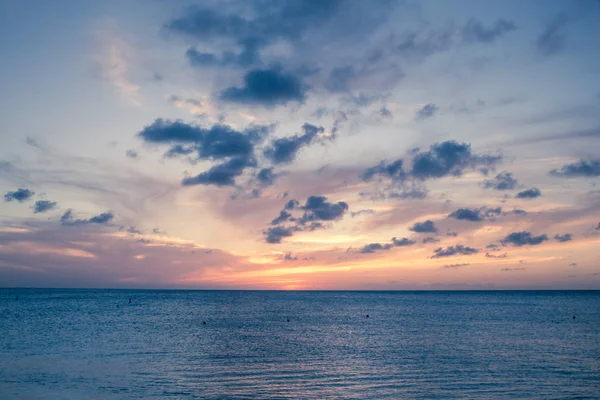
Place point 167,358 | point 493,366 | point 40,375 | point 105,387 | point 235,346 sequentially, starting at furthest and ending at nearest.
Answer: point 235,346 < point 167,358 < point 493,366 < point 40,375 < point 105,387

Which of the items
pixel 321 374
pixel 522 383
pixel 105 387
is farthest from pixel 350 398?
pixel 105 387

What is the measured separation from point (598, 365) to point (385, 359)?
68.8 feet

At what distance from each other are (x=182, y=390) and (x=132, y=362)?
1384 centimetres

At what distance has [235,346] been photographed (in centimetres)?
6138

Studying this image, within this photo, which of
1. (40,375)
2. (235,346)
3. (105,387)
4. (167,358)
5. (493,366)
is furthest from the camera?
(235,346)

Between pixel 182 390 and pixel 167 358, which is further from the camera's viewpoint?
pixel 167 358

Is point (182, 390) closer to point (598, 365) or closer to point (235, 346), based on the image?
point (235, 346)

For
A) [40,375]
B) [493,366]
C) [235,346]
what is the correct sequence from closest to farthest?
[40,375], [493,366], [235,346]

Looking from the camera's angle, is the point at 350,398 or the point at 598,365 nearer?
the point at 350,398

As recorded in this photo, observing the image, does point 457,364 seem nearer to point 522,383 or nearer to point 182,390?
point 522,383

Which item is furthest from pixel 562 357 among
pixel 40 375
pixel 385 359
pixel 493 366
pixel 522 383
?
pixel 40 375

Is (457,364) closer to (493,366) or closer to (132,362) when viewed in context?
(493,366)

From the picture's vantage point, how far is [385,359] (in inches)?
2037

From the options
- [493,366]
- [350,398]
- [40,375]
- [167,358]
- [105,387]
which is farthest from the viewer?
[167,358]
